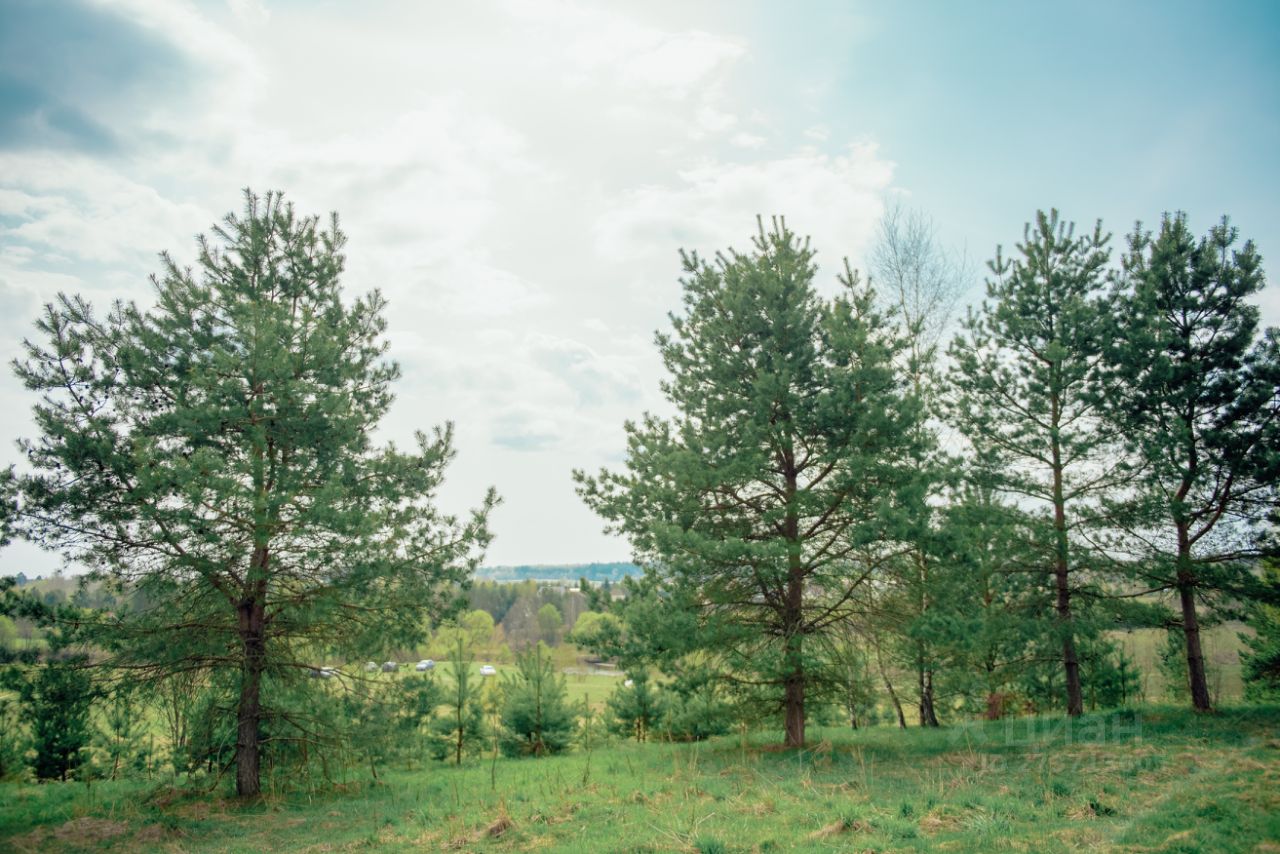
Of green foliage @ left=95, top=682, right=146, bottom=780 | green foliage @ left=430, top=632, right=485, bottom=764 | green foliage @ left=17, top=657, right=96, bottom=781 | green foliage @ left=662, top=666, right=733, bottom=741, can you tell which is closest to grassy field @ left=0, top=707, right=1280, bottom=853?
green foliage @ left=662, top=666, right=733, bottom=741

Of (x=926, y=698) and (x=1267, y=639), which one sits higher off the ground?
(x=1267, y=639)

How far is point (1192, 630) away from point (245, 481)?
1820 cm

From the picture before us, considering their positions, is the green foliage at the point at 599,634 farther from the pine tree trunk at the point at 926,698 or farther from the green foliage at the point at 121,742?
the green foliage at the point at 121,742

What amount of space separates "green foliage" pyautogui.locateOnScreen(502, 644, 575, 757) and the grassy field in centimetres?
335

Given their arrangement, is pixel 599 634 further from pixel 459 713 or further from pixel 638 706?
pixel 638 706

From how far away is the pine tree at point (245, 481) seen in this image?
1018 centimetres

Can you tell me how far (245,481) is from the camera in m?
10.5

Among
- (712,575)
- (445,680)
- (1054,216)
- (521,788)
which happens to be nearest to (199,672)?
Result: (521,788)

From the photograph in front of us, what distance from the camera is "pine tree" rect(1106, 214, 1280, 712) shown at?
553 inches

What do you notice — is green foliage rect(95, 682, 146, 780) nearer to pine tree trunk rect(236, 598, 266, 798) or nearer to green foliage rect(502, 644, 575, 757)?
pine tree trunk rect(236, 598, 266, 798)

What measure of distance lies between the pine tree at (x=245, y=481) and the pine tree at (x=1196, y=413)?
13367 millimetres

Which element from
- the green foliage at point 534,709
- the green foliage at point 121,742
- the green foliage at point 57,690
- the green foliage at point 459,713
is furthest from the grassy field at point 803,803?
the green foliage at point 534,709

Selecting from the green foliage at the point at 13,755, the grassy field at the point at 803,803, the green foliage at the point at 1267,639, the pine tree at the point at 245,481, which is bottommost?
→ the green foliage at the point at 13,755

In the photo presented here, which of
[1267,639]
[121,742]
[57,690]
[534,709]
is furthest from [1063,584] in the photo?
[121,742]
